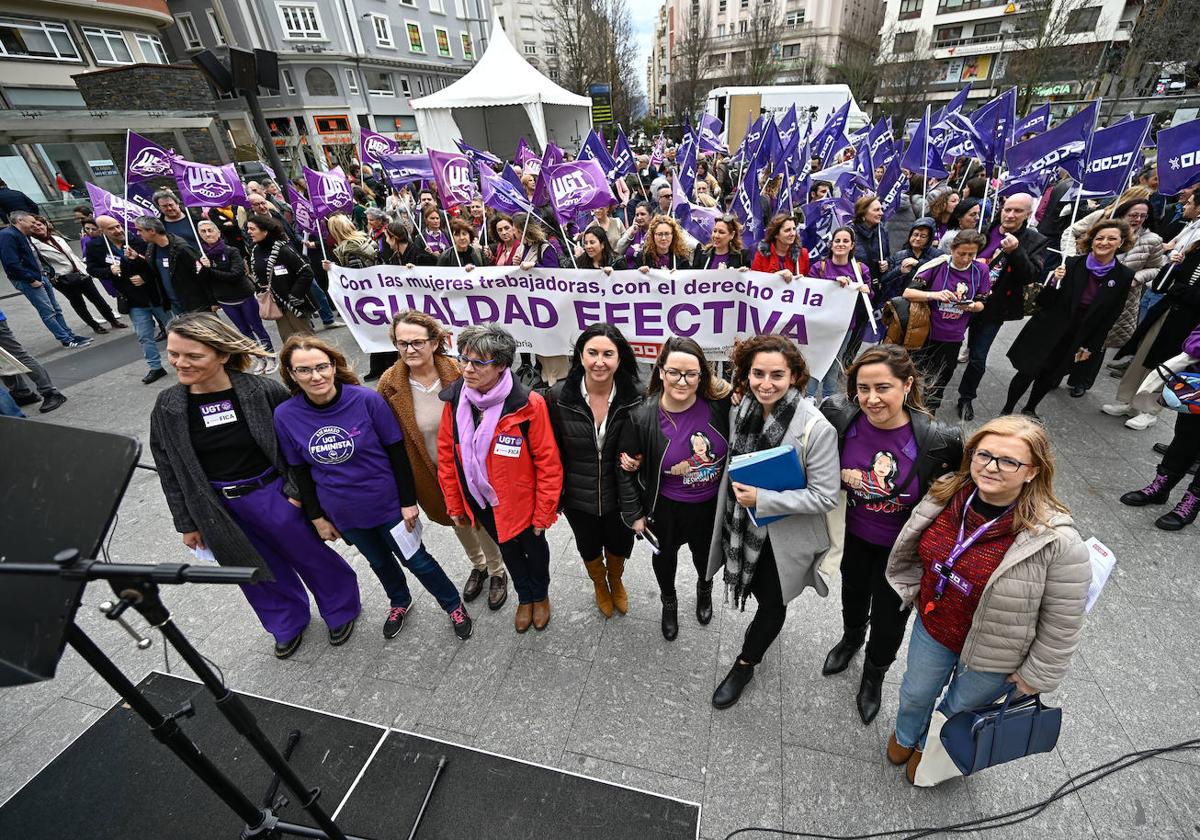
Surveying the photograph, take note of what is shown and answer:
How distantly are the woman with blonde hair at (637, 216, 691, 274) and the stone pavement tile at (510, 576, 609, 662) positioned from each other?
321 cm

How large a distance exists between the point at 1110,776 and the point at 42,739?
5.32m

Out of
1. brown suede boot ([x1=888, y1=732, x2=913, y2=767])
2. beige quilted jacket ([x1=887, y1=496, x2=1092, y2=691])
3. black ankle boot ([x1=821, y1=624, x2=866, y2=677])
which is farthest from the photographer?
black ankle boot ([x1=821, y1=624, x2=866, y2=677])

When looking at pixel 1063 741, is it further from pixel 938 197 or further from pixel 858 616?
pixel 938 197

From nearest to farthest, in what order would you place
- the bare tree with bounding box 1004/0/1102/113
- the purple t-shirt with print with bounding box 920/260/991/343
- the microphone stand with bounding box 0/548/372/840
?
the microphone stand with bounding box 0/548/372/840 < the purple t-shirt with print with bounding box 920/260/991/343 < the bare tree with bounding box 1004/0/1102/113

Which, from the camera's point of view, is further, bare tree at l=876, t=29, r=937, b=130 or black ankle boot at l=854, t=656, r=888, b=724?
bare tree at l=876, t=29, r=937, b=130

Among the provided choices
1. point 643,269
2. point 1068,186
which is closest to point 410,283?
point 643,269

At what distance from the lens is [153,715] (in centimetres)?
139

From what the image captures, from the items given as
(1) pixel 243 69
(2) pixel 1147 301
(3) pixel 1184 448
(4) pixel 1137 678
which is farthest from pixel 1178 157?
(1) pixel 243 69

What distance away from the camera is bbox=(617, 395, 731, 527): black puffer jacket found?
8.25 ft

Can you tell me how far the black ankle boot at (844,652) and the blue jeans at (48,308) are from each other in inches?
451

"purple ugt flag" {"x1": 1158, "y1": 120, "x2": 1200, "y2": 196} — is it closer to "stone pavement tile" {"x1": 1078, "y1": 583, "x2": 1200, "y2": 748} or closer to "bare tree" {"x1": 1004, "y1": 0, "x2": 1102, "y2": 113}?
"stone pavement tile" {"x1": 1078, "y1": 583, "x2": 1200, "y2": 748}

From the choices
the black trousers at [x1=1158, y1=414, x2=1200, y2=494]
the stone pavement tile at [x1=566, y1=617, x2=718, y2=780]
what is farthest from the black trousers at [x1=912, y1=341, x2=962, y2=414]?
the stone pavement tile at [x1=566, y1=617, x2=718, y2=780]

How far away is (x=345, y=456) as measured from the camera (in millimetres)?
2623

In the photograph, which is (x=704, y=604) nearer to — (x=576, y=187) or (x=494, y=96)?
(x=576, y=187)
